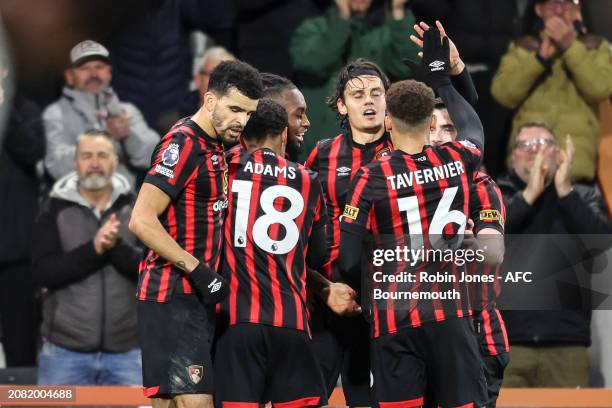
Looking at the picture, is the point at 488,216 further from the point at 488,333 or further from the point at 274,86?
the point at 274,86

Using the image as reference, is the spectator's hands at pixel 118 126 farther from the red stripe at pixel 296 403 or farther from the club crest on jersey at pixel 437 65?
the red stripe at pixel 296 403

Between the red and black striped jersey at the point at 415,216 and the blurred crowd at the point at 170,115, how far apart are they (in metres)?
2.49

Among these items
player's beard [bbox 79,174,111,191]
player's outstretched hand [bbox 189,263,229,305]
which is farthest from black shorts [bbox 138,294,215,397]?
player's beard [bbox 79,174,111,191]

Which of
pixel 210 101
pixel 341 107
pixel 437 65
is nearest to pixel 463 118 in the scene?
pixel 437 65

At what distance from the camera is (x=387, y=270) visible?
588 cm

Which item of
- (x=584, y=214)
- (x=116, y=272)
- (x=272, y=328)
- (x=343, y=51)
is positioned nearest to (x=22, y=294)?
(x=116, y=272)

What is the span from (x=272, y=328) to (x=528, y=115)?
3.90 m

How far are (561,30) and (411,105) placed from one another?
349 centimetres

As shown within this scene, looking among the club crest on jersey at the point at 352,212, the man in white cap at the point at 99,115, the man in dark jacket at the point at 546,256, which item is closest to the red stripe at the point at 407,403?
the club crest on jersey at the point at 352,212

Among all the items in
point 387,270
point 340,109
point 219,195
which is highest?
point 340,109

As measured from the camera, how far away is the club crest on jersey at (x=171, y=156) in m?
5.52

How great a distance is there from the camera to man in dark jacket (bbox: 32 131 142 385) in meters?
8.13

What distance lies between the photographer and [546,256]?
833cm

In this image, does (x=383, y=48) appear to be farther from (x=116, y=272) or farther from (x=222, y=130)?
(x=222, y=130)
